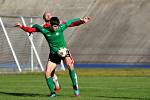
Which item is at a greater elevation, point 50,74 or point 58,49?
point 58,49

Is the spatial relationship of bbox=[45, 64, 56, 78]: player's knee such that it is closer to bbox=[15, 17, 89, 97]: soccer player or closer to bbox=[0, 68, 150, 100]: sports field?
bbox=[15, 17, 89, 97]: soccer player

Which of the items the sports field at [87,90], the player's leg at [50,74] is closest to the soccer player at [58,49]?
the player's leg at [50,74]

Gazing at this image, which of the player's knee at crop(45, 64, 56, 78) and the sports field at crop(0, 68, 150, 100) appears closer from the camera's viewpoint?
the sports field at crop(0, 68, 150, 100)

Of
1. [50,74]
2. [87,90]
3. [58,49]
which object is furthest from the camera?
[87,90]

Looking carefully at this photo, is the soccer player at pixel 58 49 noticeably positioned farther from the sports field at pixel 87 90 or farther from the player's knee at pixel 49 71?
the sports field at pixel 87 90

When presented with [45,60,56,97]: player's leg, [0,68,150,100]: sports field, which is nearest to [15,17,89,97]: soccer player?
[45,60,56,97]: player's leg

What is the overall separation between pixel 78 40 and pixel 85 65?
4.71 m

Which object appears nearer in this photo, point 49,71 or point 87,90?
point 49,71

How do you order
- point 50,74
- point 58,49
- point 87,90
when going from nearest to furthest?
point 58,49, point 50,74, point 87,90

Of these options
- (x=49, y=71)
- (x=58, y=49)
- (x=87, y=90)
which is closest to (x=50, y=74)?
(x=49, y=71)

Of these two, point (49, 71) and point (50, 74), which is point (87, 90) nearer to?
point (50, 74)

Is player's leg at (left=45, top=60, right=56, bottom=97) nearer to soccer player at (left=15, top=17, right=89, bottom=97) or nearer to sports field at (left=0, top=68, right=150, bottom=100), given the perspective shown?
soccer player at (left=15, top=17, right=89, bottom=97)

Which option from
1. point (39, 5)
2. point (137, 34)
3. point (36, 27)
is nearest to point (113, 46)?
point (137, 34)

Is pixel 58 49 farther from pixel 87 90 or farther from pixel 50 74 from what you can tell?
pixel 87 90
